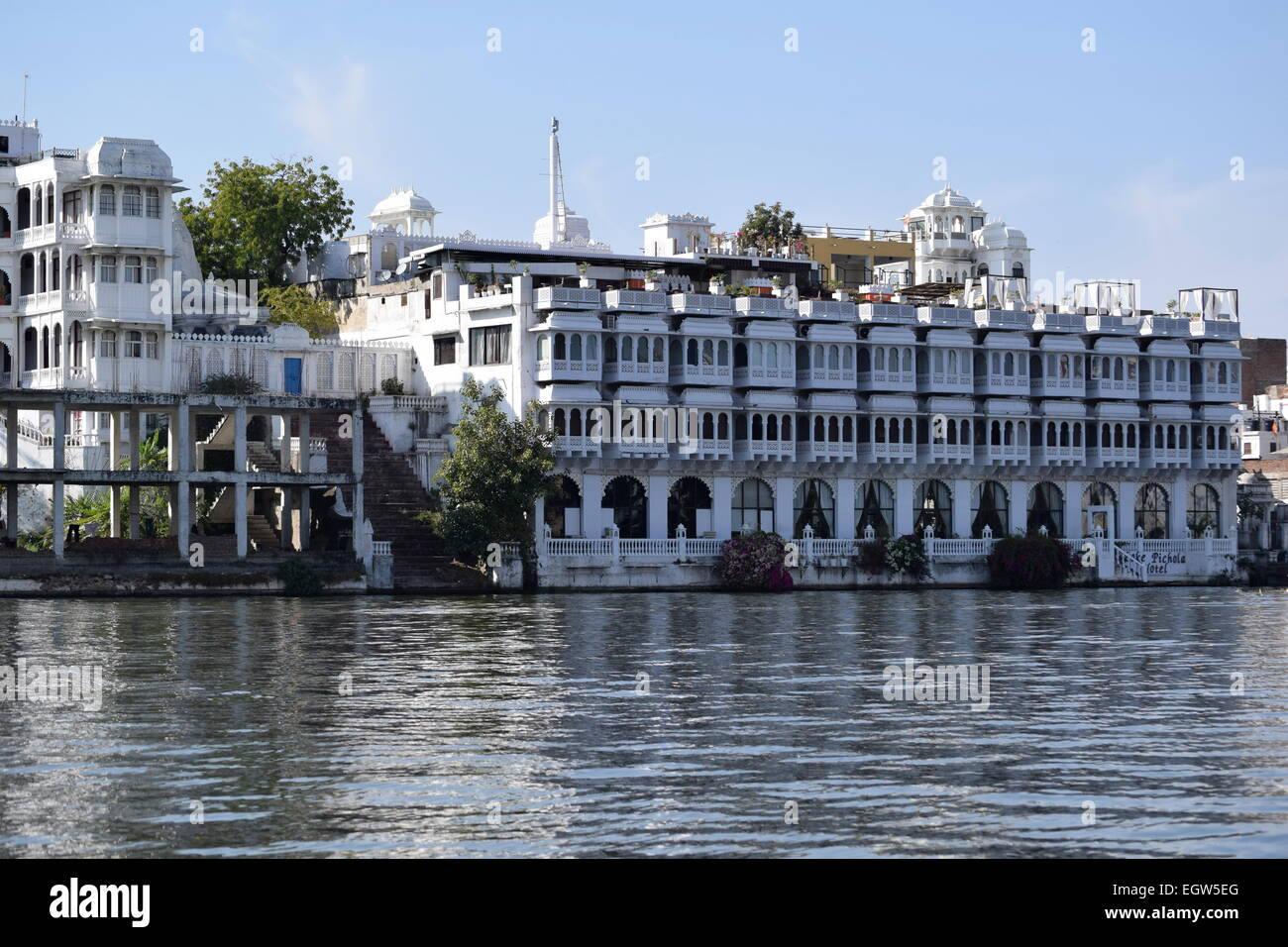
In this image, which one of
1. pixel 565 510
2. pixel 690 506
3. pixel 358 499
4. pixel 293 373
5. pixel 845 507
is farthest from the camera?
pixel 845 507

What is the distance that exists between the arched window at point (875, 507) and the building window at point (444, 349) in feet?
61.3

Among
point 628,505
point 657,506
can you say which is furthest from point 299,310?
point 657,506

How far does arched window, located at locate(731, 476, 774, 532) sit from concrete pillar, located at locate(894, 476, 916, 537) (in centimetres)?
649

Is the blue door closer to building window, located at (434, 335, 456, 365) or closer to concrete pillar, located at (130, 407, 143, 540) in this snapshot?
building window, located at (434, 335, 456, 365)

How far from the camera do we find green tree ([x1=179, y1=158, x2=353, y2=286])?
9956cm

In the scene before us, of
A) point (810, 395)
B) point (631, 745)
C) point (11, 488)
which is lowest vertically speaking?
point (631, 745)

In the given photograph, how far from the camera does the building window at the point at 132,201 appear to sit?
3095 inches

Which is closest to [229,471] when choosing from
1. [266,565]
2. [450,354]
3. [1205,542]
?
[266,565]

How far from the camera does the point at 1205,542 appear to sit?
96562 millimetres

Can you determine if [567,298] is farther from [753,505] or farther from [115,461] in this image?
[115,461]

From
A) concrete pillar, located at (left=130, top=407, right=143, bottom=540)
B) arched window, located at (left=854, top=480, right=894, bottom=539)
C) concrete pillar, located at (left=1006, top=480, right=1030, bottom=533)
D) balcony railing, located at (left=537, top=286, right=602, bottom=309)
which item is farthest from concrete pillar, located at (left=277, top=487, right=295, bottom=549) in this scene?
concrete pillar, located at (left=1006, top=480, right=1030, bottom=533)

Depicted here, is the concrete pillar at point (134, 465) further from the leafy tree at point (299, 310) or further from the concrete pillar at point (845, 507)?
the concrete pillar at point (845, 507)

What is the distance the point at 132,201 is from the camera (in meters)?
78.8

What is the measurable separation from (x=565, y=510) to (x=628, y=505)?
3.09 meters
